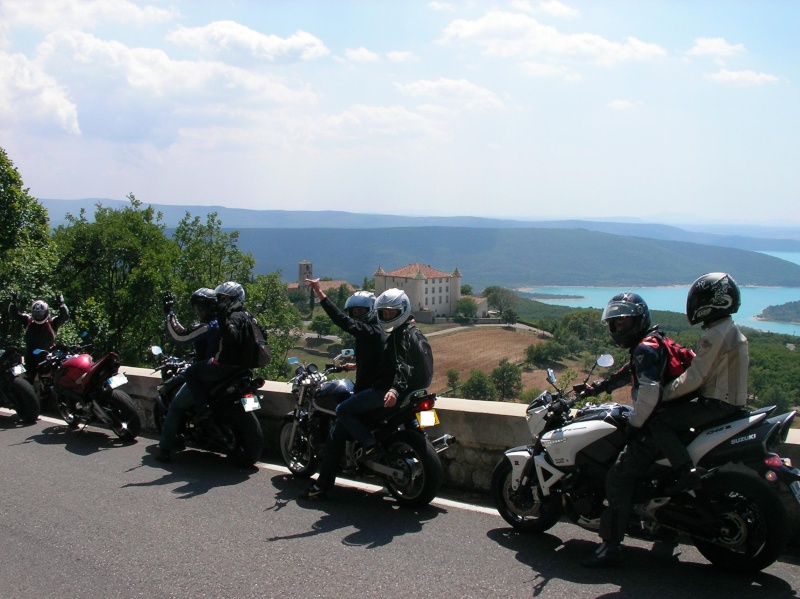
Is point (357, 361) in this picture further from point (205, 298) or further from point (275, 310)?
point (275, 310)

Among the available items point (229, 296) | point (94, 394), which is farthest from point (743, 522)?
point (94, 394)

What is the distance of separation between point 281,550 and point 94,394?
4698 mm

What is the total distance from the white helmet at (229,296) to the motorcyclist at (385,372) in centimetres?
200

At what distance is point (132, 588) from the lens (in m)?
4.41

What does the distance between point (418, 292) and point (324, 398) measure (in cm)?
6280

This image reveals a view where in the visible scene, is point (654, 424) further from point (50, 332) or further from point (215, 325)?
point (50, 332)

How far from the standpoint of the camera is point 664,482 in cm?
450

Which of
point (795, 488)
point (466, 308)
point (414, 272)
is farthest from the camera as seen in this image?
point (414, 272)

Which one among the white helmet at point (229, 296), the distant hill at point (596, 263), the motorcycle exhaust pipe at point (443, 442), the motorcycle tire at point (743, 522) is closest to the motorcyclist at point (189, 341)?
the white helmet at point (229, 296)

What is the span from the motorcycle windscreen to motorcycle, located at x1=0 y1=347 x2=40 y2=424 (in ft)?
23.7

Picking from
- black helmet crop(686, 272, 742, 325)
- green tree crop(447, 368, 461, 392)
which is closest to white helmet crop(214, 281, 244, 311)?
black helmet crop(686, 272, 742, 325)

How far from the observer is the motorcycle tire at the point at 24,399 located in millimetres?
9430

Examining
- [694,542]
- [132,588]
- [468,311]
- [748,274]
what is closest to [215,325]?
[132,588]

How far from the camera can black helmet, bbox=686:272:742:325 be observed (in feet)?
14.3
